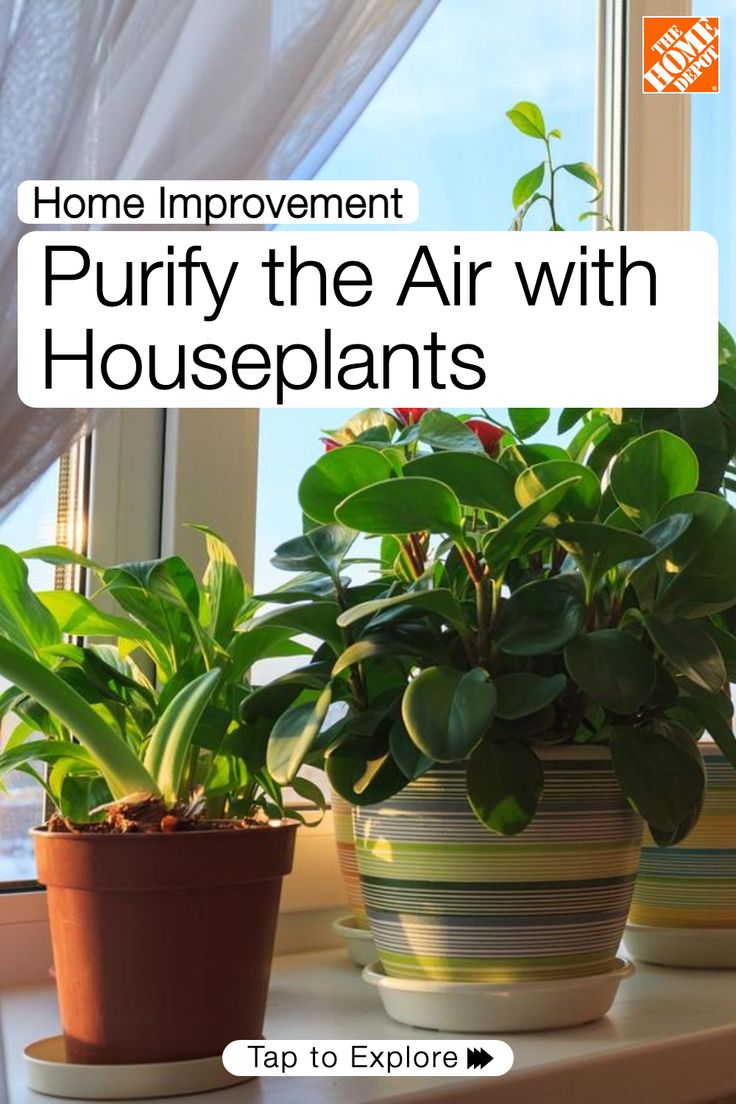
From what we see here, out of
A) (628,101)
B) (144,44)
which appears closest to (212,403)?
(144,44)

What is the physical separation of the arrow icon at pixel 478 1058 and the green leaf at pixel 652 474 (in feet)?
1.28

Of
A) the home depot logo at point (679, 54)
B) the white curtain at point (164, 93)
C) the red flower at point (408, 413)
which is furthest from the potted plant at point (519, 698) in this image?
the home depot logo at point (679, 54)

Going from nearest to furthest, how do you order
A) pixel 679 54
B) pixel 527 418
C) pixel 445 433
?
1. pixel 445 433
2. pixel 527 418
3. pixel 679 54

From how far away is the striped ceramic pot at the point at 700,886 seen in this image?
1.18 m

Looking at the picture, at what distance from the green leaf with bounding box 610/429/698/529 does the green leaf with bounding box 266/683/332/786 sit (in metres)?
0.26

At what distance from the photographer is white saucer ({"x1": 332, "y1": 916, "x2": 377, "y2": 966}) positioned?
1.17 m

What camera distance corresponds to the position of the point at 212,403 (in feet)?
3.96

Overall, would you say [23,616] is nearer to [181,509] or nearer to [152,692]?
[152,692]

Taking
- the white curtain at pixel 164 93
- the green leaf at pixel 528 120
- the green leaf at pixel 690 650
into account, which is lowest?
the green leaf at pixel 690 650

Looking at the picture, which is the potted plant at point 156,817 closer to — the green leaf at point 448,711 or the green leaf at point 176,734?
the green leaf at point 176,734

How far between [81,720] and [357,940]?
0.47 meters

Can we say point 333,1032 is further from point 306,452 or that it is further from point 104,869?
point 306,452

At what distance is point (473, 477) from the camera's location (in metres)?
0.89

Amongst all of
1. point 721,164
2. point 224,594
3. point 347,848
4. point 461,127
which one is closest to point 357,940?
point 347,848
